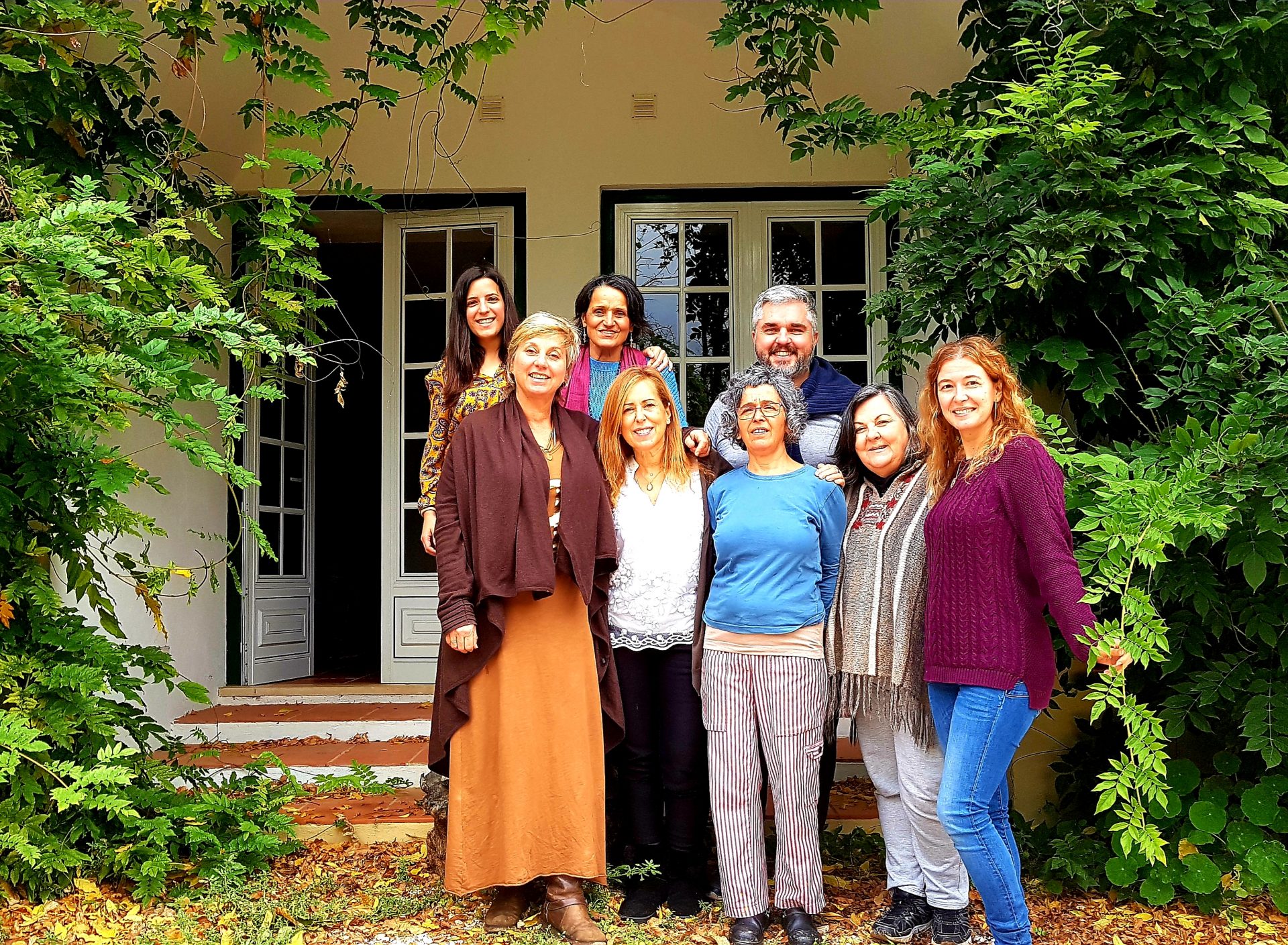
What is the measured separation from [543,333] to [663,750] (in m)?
1.42

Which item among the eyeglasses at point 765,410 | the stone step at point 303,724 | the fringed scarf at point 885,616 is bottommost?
the stone step at point 303,724

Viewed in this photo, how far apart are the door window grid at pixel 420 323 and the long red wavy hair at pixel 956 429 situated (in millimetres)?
3585

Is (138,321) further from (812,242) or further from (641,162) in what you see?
(812,242)

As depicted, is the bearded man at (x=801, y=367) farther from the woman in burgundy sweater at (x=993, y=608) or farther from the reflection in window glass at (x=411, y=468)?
the reflection in window glass at (x=411, y=468)

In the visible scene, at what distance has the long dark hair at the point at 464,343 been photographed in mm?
3646

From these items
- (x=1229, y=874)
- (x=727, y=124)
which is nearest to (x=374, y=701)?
(x=727, y=124)

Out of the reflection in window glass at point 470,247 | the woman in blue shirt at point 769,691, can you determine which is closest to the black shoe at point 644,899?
the woman in blue shirt at point 769,691

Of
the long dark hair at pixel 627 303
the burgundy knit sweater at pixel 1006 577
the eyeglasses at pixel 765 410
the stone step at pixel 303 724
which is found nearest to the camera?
the burgundy knit sweater at pixel 1006 577

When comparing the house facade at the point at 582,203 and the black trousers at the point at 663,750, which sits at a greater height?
the house facade at the point at 582,203

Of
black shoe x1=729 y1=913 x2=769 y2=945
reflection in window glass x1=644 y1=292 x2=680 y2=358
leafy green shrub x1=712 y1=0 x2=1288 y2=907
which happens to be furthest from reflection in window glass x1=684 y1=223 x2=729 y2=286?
black shoe x1=729 y1=913 x2=769 y2=945

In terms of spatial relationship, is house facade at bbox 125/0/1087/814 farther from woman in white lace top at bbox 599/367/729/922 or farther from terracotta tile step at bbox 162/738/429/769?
woman in white lace top at bbox 599/367/729/922

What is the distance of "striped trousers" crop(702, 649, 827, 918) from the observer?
10.2ft

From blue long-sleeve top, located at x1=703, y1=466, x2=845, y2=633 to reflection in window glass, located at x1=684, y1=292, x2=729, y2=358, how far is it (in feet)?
8.85

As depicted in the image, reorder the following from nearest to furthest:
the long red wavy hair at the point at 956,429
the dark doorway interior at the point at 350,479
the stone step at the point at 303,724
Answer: the long red wavy hair at the point at 956,429 → the stone step at the point at 303,724 → the dark doorway interior at the point at 350,479
